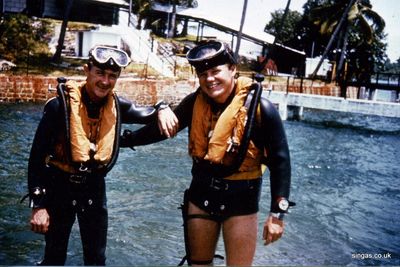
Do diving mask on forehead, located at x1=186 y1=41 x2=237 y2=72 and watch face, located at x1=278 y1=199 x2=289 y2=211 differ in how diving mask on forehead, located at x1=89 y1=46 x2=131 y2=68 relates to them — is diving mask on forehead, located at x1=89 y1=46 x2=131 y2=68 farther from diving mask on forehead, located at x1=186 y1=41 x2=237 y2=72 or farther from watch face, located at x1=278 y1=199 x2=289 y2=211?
watch face, located at x1=278 y1=199 x2=289 y2=211

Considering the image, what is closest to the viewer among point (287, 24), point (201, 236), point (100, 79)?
point (201, 236)

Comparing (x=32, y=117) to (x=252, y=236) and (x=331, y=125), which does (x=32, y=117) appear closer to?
(x=252, y=236)

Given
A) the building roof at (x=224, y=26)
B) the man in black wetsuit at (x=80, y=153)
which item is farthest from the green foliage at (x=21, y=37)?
the man in black wetsuit at (x=80, y=153)

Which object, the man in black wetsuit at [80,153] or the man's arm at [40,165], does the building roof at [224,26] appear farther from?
the man's arm at [40,165]

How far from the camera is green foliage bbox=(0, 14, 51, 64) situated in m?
26.4

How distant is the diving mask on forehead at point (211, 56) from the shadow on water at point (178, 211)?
12.7 feet

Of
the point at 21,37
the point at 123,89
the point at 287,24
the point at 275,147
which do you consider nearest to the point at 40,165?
the point at 275,147

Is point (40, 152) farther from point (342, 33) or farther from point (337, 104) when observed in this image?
point (342, 33)

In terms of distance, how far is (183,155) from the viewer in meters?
15.0

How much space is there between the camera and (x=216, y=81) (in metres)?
3.46

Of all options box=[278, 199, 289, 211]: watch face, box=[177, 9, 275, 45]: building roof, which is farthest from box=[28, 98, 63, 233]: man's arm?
box=[177, 9, 275, 45]: building roof

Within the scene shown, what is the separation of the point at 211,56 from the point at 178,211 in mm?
6071

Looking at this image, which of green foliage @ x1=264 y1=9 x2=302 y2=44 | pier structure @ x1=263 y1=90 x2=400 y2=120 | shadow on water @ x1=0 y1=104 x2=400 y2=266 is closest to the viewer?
shadow on water @ x1=0 y1=104 x2=400 y2=266

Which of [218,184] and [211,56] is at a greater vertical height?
[211,56]
